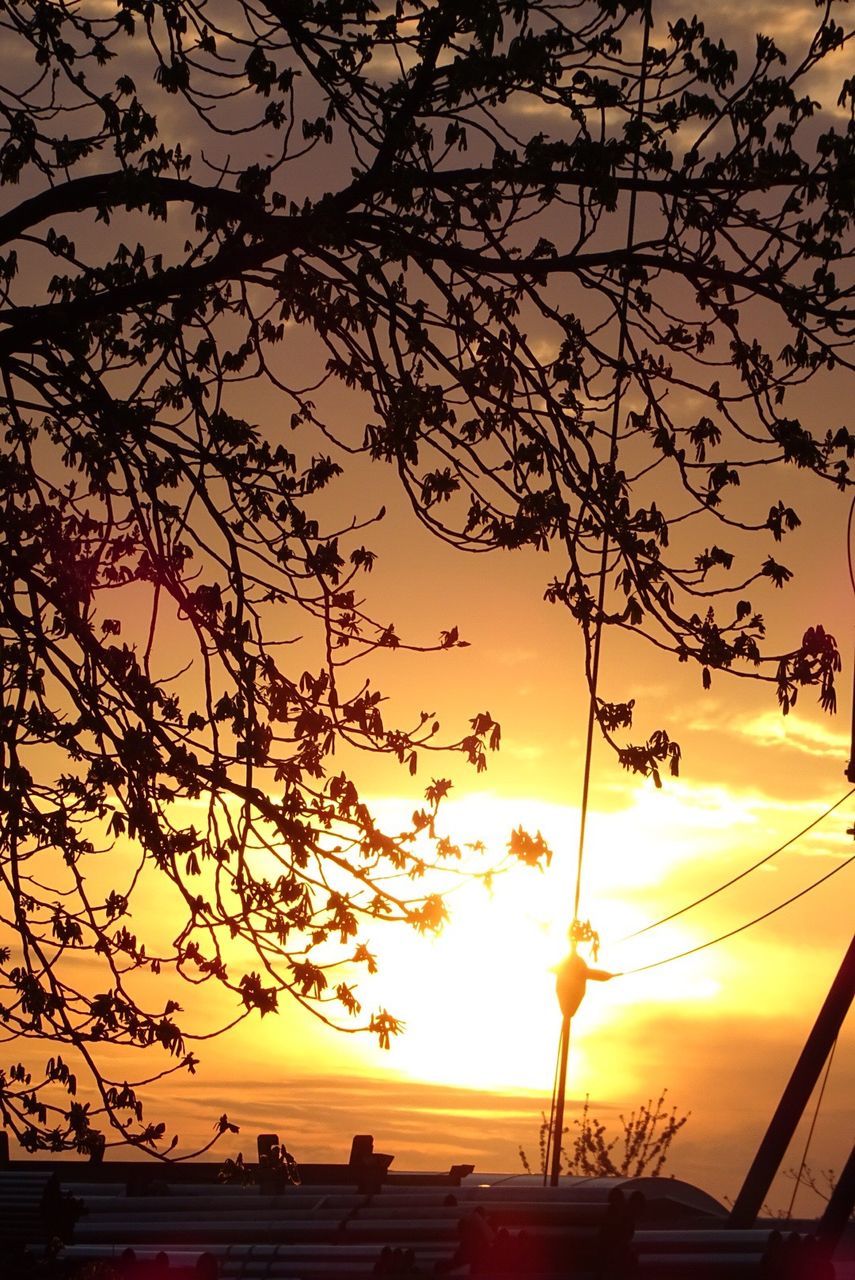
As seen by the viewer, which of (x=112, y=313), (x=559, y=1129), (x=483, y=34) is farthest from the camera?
(x=559, y=1129)

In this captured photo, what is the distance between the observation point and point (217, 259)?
9070 mm

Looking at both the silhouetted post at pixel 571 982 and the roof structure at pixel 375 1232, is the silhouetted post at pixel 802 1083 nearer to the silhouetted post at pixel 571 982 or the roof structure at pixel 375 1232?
the roof structure at pixel 375 1232

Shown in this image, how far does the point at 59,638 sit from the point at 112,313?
1912 mm

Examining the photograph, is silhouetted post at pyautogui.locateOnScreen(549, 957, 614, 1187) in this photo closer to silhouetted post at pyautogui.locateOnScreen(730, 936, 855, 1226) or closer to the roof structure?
the roof structure

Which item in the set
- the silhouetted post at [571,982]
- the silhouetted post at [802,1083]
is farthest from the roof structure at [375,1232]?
the silhouetted post at [571,982]

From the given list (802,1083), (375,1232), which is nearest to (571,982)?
(802,1083)

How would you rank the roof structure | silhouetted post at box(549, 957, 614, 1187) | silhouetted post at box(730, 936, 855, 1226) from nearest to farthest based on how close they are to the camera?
the roof structure → silhouetted post at box(730, 936, 855, 1226) → silhouetted post at box(549, 957, 614, 1187)

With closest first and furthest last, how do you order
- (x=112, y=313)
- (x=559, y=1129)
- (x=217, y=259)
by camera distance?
(x=217, y=259) < (x=112, y=313) < (x=559, y=1129)

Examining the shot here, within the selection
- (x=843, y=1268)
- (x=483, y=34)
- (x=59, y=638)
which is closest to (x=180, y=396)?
(x=59, y=638)

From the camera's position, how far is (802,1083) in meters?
12.7

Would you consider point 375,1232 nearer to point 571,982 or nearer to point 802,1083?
point 802,1083

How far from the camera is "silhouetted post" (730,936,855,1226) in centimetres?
1264

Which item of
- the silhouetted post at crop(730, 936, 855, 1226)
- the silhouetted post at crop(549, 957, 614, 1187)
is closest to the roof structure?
the silhouetted post at crop(730, 936, 855, 1226)

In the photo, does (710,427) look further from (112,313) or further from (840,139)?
(112,313)
